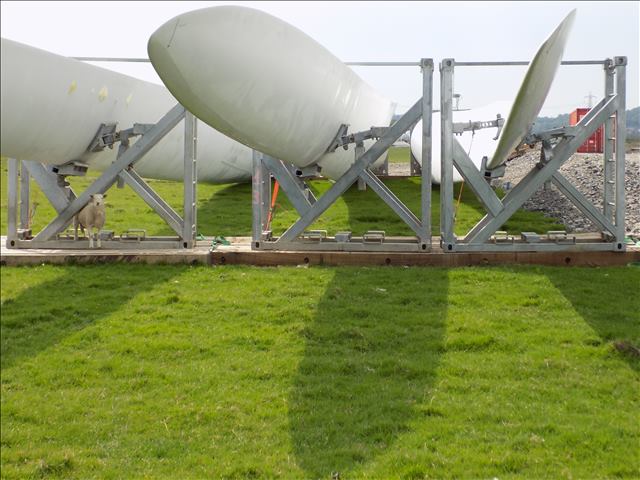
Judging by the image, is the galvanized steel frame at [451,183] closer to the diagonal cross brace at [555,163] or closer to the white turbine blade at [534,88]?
the diagonal cross brace at [555,163]

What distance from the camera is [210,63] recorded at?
22.4ft

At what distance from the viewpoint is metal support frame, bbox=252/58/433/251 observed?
993cm

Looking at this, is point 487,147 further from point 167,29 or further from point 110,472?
point 110,472

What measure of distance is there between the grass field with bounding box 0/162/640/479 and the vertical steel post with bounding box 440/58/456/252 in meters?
0.82

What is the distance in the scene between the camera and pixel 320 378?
5.65 meters

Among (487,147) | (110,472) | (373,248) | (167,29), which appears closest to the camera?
(110,472)

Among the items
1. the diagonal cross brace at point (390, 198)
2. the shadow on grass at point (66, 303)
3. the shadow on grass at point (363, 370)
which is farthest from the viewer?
the diagonal cross brace at point (390, 198)

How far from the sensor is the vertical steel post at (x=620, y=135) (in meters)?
9.89

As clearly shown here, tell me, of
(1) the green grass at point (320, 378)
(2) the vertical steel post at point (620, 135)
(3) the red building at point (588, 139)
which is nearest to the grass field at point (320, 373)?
(1) the green grass at point (320, 378)

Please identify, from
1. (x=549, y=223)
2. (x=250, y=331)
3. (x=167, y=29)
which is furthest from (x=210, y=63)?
(x=549, y=223)

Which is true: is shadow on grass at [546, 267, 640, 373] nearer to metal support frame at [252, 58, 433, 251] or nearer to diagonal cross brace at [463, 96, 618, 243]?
diagonal cross brace at [463, 96, 618, 243]

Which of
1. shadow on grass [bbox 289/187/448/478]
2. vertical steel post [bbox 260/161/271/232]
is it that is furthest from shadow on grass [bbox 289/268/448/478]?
vertical steel post [bbox 260/161/271/232]

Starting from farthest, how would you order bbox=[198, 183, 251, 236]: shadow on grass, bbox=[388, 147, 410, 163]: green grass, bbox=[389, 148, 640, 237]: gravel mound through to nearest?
bbox=[388, 147, 410, 163]: green grass
bbox=[198, 183, 251, 236]: shadow on grass
bbox=[389, 148, 640, 237]: gravel mound

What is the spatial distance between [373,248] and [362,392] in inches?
191
